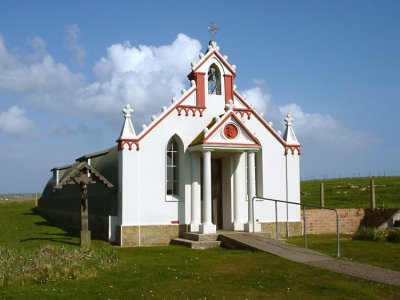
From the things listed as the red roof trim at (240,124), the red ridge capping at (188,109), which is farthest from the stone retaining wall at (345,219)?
the red ridge capping at (188,109)

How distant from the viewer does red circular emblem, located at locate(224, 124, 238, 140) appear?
19922 mm

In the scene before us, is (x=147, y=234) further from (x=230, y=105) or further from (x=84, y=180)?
(x=230, y=105)

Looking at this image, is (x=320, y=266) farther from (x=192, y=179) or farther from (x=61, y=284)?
(x=192, y=179)

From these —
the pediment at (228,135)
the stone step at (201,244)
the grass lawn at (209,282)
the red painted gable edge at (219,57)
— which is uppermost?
the red painted gable edge at (219,57)

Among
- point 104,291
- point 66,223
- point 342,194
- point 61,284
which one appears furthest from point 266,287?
point 342,194

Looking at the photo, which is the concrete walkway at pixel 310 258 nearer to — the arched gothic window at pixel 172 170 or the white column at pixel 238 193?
the white column at pixel 238 193

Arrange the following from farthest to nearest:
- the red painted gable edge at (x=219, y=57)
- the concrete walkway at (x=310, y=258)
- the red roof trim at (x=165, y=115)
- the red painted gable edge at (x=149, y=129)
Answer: the red painted gable edge at (x=219, y=57) < the red roof trim at (x=165, y=115) < the red painted gable edge at (x=149, y=129) < the concrete walkway at (x=310, y=258)

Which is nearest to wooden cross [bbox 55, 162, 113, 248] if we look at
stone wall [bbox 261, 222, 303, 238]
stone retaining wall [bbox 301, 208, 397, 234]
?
stone wall [bbox 261, 222, 303, 238]

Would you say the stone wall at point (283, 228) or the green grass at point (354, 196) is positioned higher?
the green grass at point (354, 196)

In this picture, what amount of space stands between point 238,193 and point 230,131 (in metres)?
2.70

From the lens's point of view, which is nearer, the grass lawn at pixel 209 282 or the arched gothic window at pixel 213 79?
the grass lawn at pixel 209 282

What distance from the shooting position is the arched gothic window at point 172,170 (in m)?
20.7

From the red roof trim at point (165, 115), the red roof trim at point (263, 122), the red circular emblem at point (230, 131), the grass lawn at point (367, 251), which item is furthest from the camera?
the red roof trim at point (263, 122)

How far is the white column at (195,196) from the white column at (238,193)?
1579 millimetres
